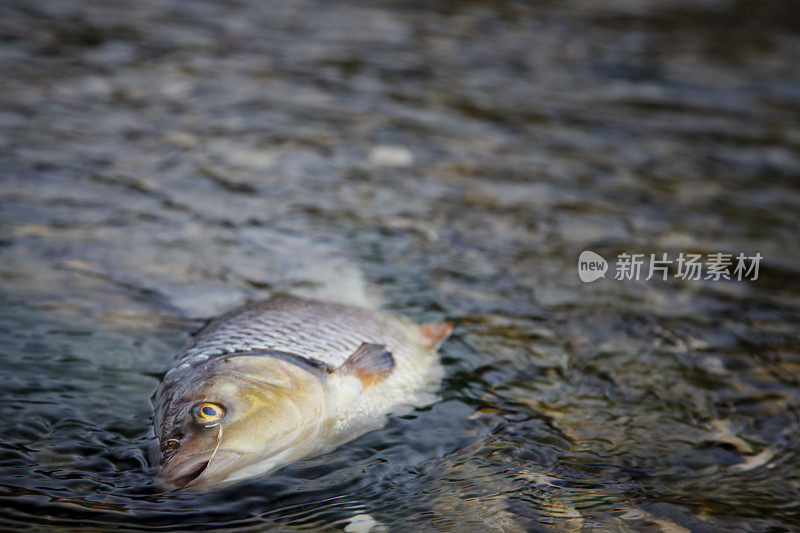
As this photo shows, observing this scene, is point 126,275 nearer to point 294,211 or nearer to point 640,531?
point 294,211

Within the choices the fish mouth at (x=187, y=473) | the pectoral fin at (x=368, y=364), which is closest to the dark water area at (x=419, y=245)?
the fish mouth at (x=187, y=473)

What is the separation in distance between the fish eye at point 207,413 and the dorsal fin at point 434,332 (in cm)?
137

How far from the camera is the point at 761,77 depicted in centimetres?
920

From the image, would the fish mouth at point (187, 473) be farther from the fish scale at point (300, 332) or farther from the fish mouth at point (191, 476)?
the fish scale at point (300, 332)

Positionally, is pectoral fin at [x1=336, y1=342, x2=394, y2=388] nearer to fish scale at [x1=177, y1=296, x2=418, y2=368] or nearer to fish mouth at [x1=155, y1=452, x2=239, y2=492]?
fish scale at [x1=177, y1=296, x2=418, y2=368]

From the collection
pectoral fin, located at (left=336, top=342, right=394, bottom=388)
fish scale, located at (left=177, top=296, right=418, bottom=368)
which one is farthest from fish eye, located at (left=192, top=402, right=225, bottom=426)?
pectoral fin, located at (left=336, top=342, right=394, bottom=388)

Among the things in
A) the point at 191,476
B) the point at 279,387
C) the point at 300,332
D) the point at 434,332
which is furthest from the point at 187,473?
the point at 434,332

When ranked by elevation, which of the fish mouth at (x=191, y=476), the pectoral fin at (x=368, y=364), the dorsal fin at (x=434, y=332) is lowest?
the fish mouth at (x=191, y=476)

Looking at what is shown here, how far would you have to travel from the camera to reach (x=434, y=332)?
402cm

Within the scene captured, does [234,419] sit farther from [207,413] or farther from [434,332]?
[434,332]

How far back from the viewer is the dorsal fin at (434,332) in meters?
3.94

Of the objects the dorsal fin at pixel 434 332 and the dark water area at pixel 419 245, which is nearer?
the dark water area at pixel 419 245

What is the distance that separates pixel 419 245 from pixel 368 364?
1953 millimetres

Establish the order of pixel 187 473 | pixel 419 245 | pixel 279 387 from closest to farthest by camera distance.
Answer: pixel 187 473 < pixel 279 387 < pixel 419 245
